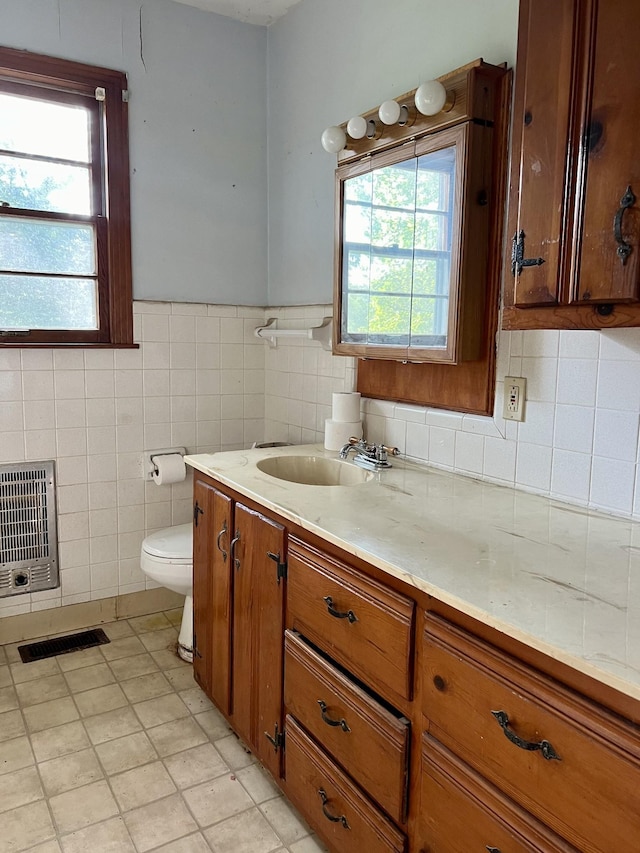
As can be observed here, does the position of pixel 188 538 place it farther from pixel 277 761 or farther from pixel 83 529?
pixel 277 761

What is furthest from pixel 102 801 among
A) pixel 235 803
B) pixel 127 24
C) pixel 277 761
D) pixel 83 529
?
pixel 127 24

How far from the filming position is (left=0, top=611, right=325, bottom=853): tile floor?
A: 1663 mm

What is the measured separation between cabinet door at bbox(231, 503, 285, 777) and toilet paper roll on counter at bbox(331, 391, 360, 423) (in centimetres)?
61

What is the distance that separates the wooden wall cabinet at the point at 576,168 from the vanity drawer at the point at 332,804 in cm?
108

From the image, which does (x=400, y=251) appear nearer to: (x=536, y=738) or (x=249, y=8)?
(x=536, y=738)

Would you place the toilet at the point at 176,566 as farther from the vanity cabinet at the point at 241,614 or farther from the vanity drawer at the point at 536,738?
the vanity drawer at the point at 536,738

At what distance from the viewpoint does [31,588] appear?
264cm

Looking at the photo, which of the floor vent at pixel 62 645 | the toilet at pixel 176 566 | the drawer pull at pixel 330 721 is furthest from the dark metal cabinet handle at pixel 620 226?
the floor vent at pixel 62 645

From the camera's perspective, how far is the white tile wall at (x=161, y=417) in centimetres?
218

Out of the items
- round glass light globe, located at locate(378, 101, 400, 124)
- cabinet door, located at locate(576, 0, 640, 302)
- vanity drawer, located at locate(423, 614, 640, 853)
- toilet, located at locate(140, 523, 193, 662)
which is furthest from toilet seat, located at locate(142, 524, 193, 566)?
cabinet door, located at locate(576, 0, 640, 302)

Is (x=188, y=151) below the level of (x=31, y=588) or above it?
above

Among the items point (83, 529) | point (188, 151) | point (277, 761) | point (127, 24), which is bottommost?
point (277, 761)

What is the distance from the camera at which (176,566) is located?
240 cm

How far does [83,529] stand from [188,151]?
172 centimetres
